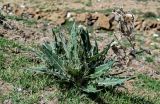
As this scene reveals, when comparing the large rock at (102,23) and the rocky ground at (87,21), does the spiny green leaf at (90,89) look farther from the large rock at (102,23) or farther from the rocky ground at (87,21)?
the large rock at (102,23)

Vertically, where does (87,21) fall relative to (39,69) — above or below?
below

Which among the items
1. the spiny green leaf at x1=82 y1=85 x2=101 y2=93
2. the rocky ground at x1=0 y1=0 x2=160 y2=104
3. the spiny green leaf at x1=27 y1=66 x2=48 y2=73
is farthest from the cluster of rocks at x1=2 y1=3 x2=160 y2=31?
the spiny green leaf at x1=82 y1=85 x2=101 y2=93

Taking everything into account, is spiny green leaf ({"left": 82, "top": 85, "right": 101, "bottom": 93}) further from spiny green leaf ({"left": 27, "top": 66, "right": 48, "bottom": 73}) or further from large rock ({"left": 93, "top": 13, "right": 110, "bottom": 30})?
large rock ({"left": 93, "top": 13, "right": 110, "bottom": 30})

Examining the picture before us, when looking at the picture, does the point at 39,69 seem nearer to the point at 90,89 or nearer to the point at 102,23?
the point at 90,89

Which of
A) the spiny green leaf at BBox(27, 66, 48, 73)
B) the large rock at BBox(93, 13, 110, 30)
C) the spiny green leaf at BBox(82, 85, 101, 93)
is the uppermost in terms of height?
the spiny green leaf at BBox(27, 66, 48, 73)

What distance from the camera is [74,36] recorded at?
725 cm

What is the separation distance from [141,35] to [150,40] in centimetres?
66

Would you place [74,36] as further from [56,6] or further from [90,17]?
[56,6]

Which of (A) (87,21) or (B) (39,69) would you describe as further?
(A) (87,21)

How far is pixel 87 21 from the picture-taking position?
15852 millimetres

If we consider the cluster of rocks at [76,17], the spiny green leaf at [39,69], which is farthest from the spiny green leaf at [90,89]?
the cluster of rocks at [76,17]

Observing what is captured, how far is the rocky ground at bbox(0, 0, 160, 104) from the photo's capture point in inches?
404

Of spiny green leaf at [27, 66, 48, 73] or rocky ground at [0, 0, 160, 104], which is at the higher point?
spiny green leaf at [27, 66, 48, 73]

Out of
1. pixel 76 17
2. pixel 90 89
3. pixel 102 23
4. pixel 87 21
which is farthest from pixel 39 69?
pixel 76 17
